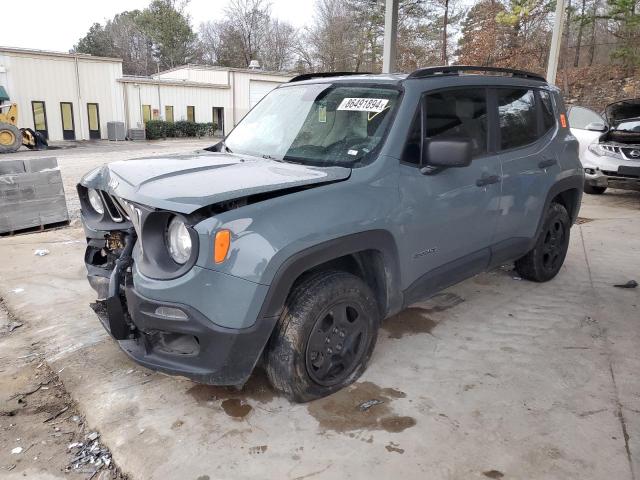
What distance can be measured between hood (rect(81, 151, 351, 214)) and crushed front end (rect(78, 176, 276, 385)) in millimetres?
79

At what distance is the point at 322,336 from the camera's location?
2.80 meters

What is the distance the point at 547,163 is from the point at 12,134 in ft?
70.7

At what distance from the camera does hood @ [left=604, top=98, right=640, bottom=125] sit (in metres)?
9.55

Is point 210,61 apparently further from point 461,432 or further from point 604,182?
point 461,432

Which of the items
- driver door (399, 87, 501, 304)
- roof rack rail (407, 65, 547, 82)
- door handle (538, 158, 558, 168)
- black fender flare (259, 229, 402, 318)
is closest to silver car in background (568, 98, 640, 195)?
door handle (538, 158, 558, 168)

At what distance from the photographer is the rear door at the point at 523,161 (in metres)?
3.85

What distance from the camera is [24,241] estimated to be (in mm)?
6281

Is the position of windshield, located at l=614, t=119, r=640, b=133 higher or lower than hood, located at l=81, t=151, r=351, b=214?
higher

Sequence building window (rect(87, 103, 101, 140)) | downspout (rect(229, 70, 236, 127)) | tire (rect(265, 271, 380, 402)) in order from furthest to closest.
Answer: downspout (rect(229, 70, 236, 127)) < building window (rect(87, 103, 101, 140)) < tire (rect(265, 271, 380, 402))

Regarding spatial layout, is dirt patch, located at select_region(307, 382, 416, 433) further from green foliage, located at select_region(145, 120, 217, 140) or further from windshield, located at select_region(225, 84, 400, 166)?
green foliage, located at select_region(145, 120, 217, 140)

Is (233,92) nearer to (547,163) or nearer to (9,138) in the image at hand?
(9,138)

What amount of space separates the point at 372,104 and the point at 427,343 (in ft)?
5.62

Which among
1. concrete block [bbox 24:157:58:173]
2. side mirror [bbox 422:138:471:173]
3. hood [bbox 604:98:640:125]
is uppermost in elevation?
hood [bbox 604:98:640:125]

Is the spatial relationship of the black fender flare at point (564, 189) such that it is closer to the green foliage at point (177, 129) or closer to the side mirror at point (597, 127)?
the side mirror at point (597, 127)
